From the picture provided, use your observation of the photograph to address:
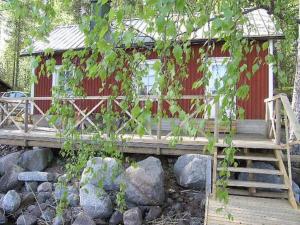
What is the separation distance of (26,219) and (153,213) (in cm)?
239

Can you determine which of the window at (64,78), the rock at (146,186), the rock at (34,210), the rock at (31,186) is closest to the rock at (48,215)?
the rock at (34,210)

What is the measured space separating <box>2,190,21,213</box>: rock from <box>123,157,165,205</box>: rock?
2300mm

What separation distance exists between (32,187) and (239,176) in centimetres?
424

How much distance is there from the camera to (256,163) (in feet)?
22.1

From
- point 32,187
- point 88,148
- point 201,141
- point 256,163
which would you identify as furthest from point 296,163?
point 88,148

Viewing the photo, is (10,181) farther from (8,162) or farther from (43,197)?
(43,197)

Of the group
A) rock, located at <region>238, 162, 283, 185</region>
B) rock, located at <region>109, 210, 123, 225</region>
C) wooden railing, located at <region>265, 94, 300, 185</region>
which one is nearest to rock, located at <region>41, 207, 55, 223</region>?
rock, located at <region>109, 210, 123, 225</region>

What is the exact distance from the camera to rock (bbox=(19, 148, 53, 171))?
7.98m

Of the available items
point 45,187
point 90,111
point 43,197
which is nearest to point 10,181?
point 45,187

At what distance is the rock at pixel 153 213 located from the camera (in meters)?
6.09

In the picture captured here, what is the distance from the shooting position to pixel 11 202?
6.95 metres

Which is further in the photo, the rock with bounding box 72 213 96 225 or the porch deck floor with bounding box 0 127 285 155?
the porch deck floor with bounding box 0 127 285 155

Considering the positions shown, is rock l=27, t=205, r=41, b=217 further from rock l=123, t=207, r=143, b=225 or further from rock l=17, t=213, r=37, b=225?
rock l=123, t=207, r=143, b=225

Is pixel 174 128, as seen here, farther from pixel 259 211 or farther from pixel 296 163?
pixel 296 163
